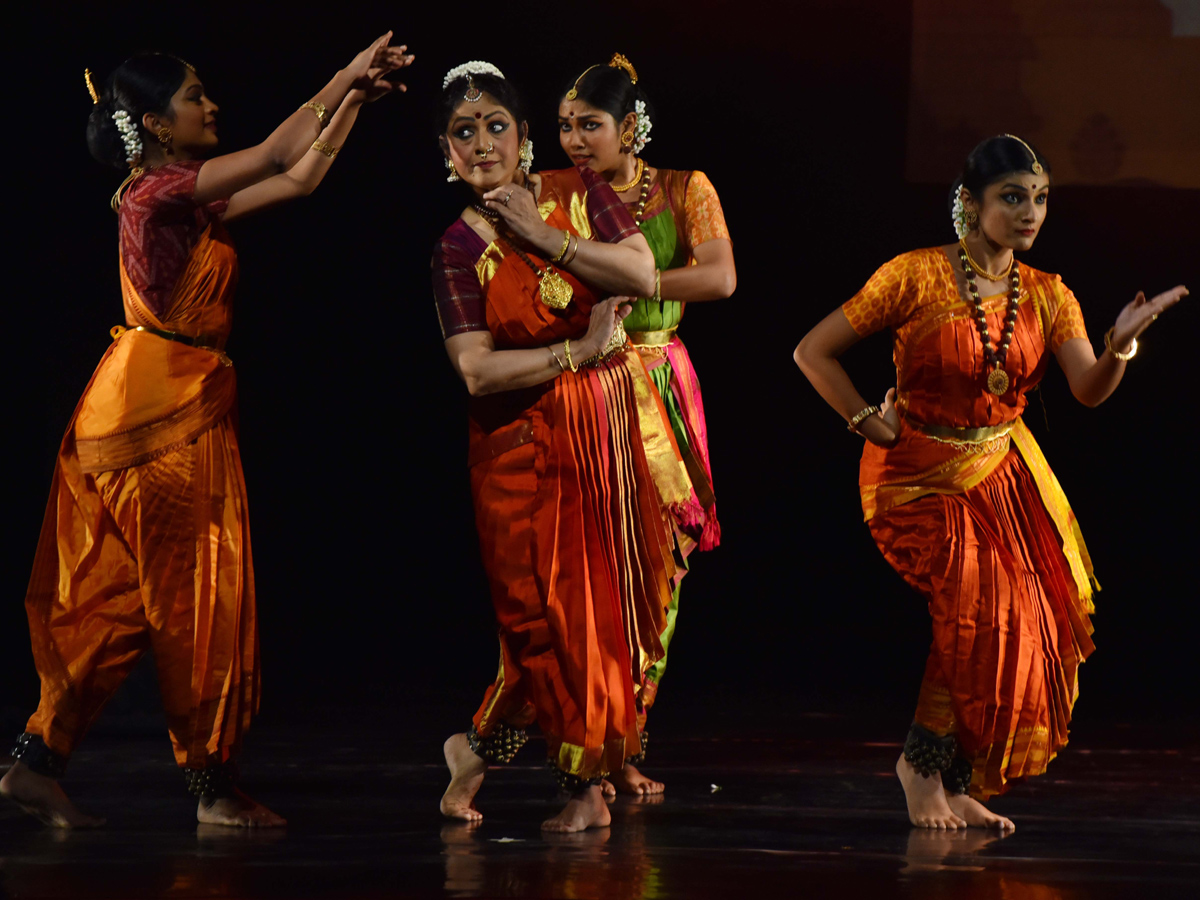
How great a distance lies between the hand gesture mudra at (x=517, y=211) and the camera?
2.94 m

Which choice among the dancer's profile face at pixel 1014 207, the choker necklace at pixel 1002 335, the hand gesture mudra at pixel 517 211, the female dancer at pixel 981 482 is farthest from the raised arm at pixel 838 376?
the hand gesture mudra at pixel 517 211

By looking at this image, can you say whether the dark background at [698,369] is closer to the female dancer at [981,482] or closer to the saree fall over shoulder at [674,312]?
the saree fall over shoulder at [674,312]

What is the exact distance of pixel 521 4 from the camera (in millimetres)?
5195

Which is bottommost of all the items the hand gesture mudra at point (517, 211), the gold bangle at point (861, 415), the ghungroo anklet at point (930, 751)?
the ghungroo anklet at point (930, 751)

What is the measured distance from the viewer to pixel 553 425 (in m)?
3.06

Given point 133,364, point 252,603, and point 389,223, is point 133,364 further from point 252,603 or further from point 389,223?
point 389,223

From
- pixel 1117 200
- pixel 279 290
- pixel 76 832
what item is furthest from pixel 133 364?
pixel 1117 200

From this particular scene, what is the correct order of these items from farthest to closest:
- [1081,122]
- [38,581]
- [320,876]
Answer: [1081,122], [38,581], [320,876]

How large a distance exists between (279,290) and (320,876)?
9.96 feet

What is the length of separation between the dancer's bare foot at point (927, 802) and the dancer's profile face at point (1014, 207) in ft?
3.49

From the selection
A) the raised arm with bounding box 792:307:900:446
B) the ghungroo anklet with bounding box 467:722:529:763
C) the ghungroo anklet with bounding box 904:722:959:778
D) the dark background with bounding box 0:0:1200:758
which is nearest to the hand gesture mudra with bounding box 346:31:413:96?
the raised arm with bounding box 792:307:900:446

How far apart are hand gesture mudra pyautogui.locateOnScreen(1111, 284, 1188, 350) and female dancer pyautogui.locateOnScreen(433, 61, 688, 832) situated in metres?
0.92

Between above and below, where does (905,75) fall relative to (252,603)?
above

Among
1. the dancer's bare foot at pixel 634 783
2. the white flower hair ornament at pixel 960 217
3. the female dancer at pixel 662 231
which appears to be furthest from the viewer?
the female dancer at pixel 662 231
